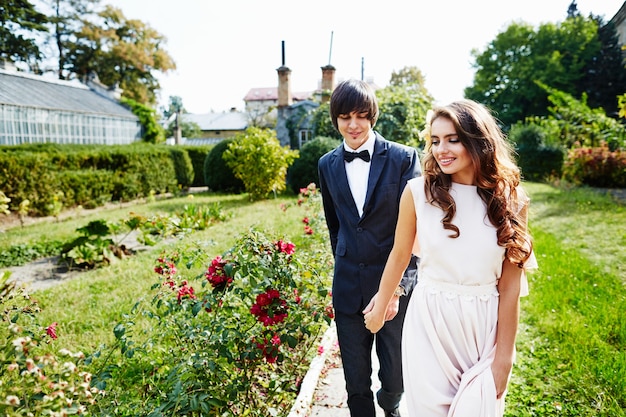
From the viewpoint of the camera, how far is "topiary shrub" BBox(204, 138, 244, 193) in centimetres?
1666

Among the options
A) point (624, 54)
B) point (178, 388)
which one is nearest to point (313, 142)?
point (178, 388)

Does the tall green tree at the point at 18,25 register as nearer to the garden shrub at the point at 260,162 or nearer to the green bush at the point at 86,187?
the green bush at the point at 86,187

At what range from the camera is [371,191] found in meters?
2.12

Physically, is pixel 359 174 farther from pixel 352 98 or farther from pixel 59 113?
pixel 59 113

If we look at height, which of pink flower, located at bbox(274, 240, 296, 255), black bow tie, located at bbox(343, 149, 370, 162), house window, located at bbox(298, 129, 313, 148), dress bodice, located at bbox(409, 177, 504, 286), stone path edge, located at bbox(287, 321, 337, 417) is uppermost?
house window, located at bbox(298, 129, 313, 148)

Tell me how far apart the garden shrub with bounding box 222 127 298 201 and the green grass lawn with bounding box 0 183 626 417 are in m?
4.67

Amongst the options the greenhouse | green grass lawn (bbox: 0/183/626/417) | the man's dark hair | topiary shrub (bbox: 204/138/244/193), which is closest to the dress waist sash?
green grass lawn (bbox: 0/183/626/417)

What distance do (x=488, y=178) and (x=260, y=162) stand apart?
11758 millimetres

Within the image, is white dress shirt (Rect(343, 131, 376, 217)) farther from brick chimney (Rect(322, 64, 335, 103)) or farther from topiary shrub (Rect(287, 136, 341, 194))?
brick chimney (Rect(322, 64, 335, 103))

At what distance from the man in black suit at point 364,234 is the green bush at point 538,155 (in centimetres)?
1992

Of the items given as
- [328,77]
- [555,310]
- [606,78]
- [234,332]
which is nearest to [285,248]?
[234,332]

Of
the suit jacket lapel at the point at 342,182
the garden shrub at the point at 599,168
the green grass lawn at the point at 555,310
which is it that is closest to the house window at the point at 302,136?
the garden shrub at the point at 599,168

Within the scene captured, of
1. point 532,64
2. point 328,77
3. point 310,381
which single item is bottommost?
point 310,381

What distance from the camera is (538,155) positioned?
65.4ft
